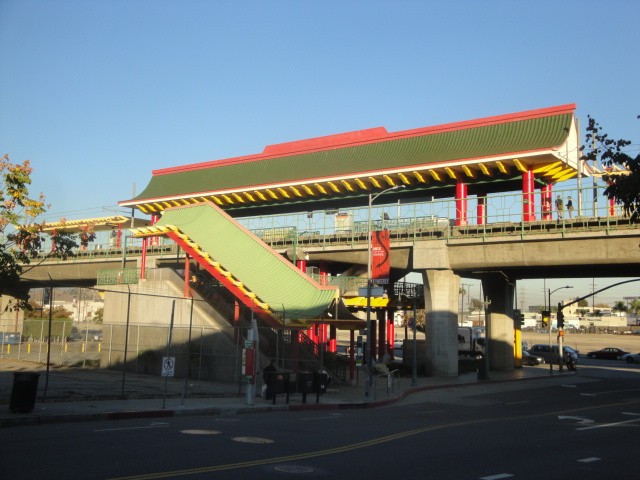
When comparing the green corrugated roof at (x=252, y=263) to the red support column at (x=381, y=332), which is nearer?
the green corrugated roof at (x=252, y=263)

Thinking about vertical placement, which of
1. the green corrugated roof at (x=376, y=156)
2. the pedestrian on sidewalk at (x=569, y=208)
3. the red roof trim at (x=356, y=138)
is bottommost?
the pedestrian on sidewalk at (x=569, y=208)

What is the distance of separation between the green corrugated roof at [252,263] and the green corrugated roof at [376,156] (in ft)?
36.3

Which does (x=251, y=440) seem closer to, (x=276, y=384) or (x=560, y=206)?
(x=276, y=384)

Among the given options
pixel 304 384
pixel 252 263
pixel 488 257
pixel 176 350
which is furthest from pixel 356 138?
pixel 304 384

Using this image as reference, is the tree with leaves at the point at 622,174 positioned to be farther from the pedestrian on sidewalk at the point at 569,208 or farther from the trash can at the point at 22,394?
the pedestrian on sidewalk at the point at 569,208

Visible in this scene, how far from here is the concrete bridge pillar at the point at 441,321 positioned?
1571 inches

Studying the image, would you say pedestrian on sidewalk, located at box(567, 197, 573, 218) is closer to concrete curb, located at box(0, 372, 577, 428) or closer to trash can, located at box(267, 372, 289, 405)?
concrete curb, located at box(0, 372, 577, 428)

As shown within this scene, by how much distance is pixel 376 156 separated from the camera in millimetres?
47625

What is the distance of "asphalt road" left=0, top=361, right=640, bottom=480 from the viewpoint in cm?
1034

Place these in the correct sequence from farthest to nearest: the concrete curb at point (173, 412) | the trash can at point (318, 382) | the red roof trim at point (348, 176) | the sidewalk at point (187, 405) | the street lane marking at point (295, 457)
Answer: the red roof trim at point (348, 176), the trash can at point (318, 382), the sidewalk at point (187, 405), the concrete curb at point (173, 412), the street lane marking at point (295, 457)

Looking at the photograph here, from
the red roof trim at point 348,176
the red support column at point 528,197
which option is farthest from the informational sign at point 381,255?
the red support column at point 528,197

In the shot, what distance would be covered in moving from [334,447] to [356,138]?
39238 mm

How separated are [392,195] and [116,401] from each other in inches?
1265

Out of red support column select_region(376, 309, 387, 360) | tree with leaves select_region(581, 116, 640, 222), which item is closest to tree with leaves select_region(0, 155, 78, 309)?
tree with leaves select_region(581, 116, 640, 222)
